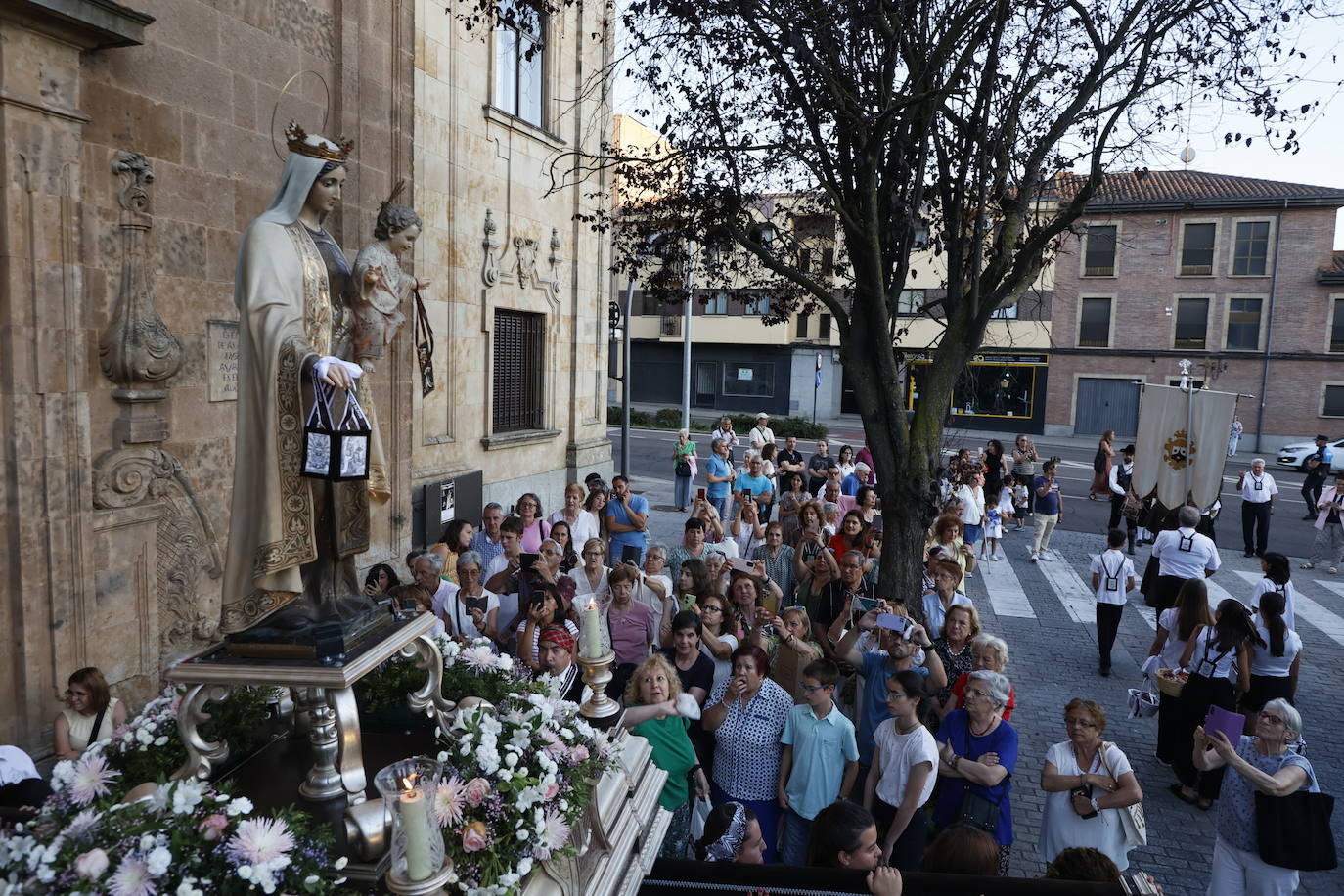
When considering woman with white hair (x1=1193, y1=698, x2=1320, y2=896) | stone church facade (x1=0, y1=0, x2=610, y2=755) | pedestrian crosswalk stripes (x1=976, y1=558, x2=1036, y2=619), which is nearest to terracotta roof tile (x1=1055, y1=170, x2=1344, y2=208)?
pedestrian crosswalk stripes (x1=976, y1=558, x2=1036, y2=619)

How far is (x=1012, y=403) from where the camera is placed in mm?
44469

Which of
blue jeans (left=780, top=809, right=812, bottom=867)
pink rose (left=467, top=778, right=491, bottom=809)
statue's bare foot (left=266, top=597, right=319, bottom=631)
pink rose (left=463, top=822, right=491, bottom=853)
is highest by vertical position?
statue's bare foot (left=266, top=597, right=319, bottom=631)

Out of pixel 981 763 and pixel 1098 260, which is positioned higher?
pixel 1098 260

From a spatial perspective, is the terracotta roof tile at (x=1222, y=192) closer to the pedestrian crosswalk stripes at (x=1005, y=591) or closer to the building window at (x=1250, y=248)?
the building window at (x=1250, y=248)

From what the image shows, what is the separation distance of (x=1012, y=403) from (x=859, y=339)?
124 ft

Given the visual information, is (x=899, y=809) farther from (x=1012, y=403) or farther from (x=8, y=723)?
(x=1012, y=403)

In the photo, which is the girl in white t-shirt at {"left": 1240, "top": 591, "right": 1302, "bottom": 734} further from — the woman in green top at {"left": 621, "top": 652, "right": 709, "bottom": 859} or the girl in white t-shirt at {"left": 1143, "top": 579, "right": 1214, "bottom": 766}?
the woman in green top at {"left": 621, "top": 652, "right": 709, "bottom": 859}

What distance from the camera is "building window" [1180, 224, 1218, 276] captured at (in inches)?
1604

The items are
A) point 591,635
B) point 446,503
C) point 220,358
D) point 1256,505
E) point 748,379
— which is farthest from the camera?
point 748,379

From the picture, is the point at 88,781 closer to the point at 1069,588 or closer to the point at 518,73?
the point at 518,73

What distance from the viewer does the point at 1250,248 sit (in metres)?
40.1

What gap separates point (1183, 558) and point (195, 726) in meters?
10.6

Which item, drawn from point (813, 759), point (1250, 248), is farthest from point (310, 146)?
point (1250, 248)

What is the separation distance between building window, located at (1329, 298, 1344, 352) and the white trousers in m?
42.1
